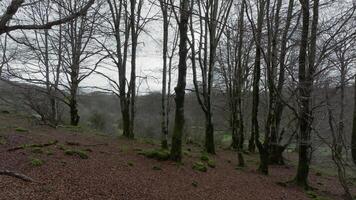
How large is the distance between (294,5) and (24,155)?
1056 cm

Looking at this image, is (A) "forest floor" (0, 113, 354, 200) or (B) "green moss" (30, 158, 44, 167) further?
(B) "green moss" (30, 158, 44, 167)

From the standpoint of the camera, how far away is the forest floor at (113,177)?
24.1 ft

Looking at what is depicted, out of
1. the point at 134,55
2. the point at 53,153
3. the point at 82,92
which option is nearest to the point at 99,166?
the point at 53,153

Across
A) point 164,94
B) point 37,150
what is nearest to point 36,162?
point 37,150

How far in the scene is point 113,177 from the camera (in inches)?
347

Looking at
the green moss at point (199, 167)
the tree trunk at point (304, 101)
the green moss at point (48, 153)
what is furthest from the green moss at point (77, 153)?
the tree trunk at point (304, 101)

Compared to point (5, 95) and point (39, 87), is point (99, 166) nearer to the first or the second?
point (5, 95)

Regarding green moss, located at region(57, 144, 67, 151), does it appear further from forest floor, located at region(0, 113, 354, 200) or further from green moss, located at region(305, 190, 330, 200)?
green moss, located at region(305, 190, 330, 200)

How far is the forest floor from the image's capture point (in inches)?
289

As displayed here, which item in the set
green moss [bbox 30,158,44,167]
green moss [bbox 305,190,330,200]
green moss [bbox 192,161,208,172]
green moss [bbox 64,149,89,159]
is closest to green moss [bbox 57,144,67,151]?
green moss [bbox 64,149,89,159]

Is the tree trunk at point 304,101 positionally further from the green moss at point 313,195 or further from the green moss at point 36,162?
the green moss at point 36,162

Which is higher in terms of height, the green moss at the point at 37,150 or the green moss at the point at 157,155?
the green moss at the point at 37,150

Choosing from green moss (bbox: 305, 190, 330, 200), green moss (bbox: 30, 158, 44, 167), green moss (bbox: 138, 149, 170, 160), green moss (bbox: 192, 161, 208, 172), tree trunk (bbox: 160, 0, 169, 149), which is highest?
tree trunk (bbox: 160, 0, 169, 149)

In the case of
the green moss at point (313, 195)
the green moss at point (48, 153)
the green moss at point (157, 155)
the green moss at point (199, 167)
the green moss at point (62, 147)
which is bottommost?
the green moss at point (313, 195)
